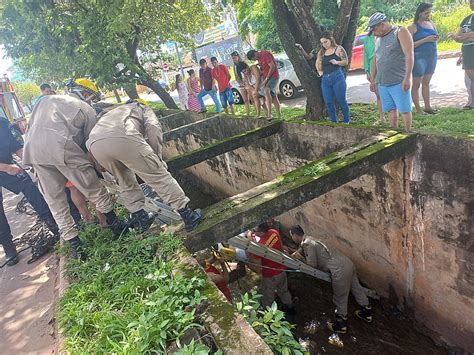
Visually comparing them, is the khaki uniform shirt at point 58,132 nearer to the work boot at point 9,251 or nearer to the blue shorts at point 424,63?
the work boot at point 9,251

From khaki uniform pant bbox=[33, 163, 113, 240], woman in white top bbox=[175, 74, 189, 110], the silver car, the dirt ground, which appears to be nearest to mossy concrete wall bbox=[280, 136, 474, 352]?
khaki uniform pant bbox=[33, 163, 113, 240]

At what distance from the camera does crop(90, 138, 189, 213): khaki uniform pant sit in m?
2.89

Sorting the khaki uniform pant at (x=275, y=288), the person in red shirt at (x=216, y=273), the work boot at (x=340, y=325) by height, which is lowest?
the work boot at (x=340, y=325)

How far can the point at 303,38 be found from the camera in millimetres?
7078

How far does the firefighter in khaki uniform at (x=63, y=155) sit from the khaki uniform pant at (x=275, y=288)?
2620 millimetres

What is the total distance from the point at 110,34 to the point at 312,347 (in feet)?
33.5

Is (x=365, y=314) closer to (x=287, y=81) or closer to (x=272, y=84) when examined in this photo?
(x=272, y=84)

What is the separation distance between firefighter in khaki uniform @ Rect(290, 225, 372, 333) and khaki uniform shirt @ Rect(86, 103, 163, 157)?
296 cm

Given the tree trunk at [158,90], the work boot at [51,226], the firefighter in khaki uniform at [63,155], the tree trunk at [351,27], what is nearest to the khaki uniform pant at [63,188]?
the firefighter in khaki uniform at [63,155]

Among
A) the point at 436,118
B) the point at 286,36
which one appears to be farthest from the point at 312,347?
the point at 286,36

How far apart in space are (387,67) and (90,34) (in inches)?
373

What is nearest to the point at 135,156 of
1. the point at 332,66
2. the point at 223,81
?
the point at 332,66

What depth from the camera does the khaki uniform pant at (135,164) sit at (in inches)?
114

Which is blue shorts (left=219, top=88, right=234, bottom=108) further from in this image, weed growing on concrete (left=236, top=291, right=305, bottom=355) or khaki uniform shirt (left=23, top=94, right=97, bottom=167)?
weed growing on concrete (left=236, top=291, right=305, bottom=355)
